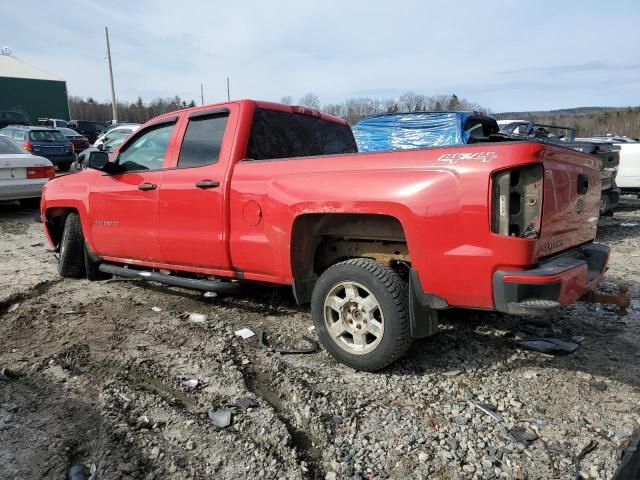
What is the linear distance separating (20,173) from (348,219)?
8.35 meters

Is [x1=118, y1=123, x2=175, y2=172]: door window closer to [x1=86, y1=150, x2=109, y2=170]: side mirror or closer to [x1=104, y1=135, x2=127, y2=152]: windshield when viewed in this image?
[x1=86, y1=150, x2=109, y2=170]: side mirror

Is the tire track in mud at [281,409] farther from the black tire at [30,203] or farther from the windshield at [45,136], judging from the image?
the windshield at [45,136]

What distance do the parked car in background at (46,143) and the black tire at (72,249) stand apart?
11.3 metres

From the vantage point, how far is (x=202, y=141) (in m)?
4.29

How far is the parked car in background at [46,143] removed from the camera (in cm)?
1528

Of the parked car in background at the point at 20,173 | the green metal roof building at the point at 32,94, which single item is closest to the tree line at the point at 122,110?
the green metal roof building at the point at 32,94

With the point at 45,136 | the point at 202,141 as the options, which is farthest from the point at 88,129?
the point at 202,141

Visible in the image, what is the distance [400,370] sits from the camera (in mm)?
3414

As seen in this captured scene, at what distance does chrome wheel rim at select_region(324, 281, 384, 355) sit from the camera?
3.28 m

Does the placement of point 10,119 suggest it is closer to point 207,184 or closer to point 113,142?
point 113,142

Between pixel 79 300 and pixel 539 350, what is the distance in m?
4.37

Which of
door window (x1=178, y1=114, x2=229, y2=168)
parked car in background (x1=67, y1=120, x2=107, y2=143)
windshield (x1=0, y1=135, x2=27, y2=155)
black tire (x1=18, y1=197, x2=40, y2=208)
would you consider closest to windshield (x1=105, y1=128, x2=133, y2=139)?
black tire (x1=18, y1=197, x2=40, y2=208)

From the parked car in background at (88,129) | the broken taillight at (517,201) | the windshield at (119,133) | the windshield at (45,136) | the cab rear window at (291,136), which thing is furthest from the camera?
the parked car in background at (88,129)

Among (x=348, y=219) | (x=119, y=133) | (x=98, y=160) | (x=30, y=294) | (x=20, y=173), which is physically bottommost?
(x=30, y=294)
